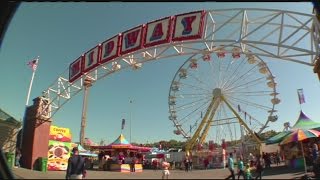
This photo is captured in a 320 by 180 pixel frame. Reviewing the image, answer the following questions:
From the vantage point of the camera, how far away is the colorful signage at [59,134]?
26.8 m

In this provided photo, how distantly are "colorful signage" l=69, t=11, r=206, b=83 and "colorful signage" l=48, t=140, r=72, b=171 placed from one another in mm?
6537

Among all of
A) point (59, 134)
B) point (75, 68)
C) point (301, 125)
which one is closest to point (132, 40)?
point (75, 68)

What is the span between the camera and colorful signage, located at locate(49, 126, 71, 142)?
88.0ft

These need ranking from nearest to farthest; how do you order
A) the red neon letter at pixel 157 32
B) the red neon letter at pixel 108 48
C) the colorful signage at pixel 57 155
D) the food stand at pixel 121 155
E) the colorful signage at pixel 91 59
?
the red neon letter at pixel 157 32
the red neon letter at pixel 108 48
the colorful signage at pixel 91 59
the colorful signage at pixel 57 155
the food stand at pixel 121 155

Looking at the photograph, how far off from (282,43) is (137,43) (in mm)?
8272

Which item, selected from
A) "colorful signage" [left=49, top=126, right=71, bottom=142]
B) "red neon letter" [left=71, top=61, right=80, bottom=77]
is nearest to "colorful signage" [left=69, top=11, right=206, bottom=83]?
"red neon letter" [left=71, top=61, right=80, bottom=77]

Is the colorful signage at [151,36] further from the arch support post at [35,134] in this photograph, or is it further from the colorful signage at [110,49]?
the arch support post at [35,134]

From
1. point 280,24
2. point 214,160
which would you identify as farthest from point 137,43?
point 214,160

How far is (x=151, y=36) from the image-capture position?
20.7 m

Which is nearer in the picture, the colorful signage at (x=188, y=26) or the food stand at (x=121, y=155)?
the colorful signage at (x=188, y=26)

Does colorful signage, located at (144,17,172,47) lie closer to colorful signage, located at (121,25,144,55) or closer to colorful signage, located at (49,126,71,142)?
colorful signage, located at (121,25,144,55)

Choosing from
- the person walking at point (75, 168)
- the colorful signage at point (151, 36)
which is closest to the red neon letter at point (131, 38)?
the colorful signage at point (151, 36)

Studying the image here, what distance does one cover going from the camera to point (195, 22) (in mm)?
19250

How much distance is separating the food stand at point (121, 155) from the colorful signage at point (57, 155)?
3.99 meters
